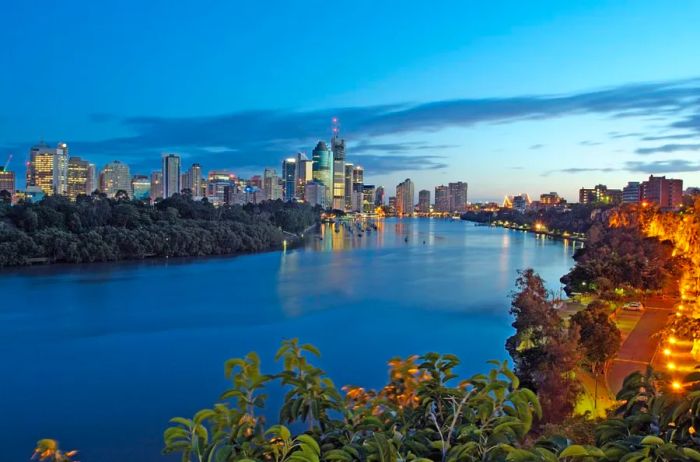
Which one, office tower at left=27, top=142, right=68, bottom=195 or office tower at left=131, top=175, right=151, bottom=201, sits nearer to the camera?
office tower at left=27, top=142, right=68, bottom=195

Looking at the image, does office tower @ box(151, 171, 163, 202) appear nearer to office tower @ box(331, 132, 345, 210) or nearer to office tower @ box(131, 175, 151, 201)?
office tower @ box(131, 175, 151, 201)

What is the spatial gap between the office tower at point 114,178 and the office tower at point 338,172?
43429mm

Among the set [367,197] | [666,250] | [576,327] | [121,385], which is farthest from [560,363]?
[367,197]

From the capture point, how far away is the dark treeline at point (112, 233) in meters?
26.8

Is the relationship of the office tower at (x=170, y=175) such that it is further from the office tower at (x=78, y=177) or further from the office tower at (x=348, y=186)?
the office tower at (x=348, y=186)

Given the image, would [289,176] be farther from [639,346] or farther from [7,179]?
[639,346]

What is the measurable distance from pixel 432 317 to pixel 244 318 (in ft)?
17.6

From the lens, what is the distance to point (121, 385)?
10539 millimetres

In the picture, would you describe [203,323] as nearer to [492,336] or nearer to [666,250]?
[492,336]

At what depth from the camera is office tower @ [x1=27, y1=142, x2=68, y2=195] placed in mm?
80688

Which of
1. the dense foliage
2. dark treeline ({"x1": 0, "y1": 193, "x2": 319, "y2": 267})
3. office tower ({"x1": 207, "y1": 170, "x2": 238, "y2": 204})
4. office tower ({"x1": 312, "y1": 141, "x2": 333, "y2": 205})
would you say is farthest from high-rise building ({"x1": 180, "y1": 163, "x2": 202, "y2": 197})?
the dense foliage

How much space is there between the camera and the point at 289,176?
13300cm

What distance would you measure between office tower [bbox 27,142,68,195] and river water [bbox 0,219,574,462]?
205ft

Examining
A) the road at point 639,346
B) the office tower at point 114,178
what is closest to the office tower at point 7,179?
the office tower at point 114,178
